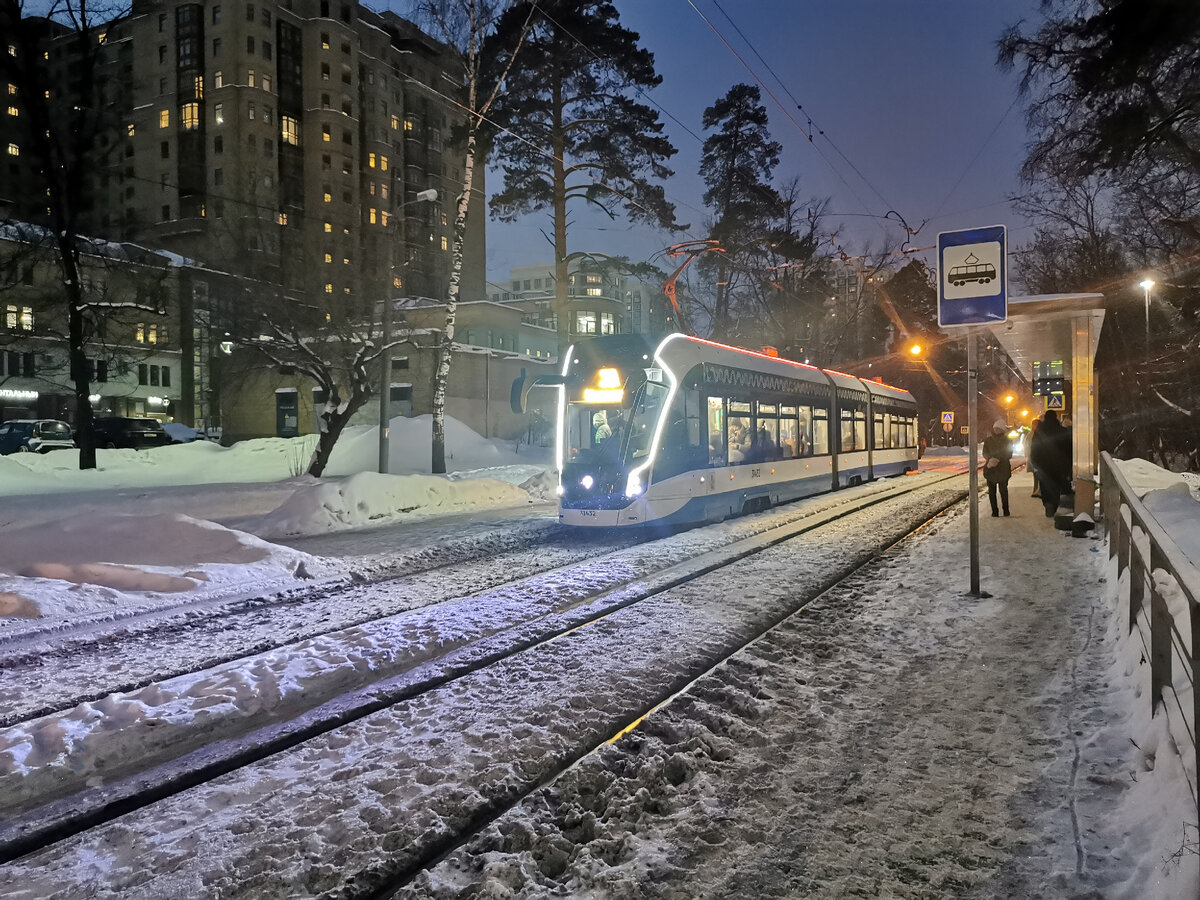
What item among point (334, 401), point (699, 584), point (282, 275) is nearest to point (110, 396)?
point (282, 275)

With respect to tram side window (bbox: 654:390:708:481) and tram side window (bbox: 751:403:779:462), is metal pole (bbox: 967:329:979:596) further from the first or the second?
tram side window (bbox: 751:403:779:462)

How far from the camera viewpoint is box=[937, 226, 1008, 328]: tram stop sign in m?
7.48

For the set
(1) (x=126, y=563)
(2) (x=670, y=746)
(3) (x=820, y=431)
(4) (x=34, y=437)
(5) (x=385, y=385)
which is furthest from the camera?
(4) (x=34, y=437)

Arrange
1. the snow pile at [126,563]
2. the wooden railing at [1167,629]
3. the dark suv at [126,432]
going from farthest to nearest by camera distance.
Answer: the dark suv at [126,432] → the snow pile at [126,563] → the wooden railing at [1167,629]

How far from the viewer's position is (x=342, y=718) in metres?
4.85

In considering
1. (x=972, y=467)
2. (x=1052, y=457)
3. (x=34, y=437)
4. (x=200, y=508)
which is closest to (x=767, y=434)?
(x=1052, y=457)

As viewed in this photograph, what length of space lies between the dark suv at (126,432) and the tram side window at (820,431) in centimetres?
2751

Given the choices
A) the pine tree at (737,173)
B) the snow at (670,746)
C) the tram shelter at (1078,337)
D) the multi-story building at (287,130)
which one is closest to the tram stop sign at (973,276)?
the snow at (670,746)

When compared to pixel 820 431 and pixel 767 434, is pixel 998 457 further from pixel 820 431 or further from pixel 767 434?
pixel 820 431

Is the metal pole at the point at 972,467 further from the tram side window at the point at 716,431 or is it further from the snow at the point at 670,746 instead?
the tram side window at the point at 716,431

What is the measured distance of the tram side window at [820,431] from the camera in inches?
733

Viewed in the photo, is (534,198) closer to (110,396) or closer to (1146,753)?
(1146,753)

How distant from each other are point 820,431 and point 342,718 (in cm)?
1599

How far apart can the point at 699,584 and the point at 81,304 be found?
20.4 meters
